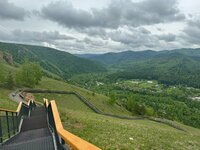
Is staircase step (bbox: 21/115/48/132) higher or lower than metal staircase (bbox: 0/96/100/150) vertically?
lower

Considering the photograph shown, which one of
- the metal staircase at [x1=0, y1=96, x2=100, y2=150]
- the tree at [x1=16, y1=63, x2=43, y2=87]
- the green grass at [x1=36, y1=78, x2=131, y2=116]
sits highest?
the metal staircase at [x1=0, y1=96, x2=100, y2=150]

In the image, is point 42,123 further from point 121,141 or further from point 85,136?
point 121,141

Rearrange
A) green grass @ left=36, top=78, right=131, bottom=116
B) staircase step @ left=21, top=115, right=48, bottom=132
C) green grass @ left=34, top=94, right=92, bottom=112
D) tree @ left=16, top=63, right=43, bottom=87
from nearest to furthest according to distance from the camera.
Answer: staircase step @ left=21, top=115, right=48, bottom=132 → green grass @ left=34, top=94, right=92, bottom=112 → green grass @ left=36, top=78, right=131, bottom=116 → tree @ left=16, top=63, right=43, bottom=87

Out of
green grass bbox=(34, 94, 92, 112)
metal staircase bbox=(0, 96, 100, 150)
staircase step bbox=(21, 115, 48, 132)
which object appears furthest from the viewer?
green grass bbox=(34, 94, 92, 112)

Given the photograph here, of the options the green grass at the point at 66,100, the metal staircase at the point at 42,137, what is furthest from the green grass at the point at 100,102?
the metal staircase at the point at 42,137

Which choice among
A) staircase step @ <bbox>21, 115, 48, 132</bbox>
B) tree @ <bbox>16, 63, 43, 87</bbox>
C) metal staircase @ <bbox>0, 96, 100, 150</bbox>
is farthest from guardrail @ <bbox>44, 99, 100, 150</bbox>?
tree @ <bbox>16, 63, 43, 87</bbox>

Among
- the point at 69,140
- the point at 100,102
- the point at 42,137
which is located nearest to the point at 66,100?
the point at 100,102

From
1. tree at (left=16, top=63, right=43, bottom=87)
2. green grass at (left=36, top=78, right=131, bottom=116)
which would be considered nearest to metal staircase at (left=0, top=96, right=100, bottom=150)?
green grass at (left=36, top=78, right=131, bottom=116)

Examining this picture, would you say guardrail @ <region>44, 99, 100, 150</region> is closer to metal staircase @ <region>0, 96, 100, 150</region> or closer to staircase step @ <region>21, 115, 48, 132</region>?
metal staircase @ <region>0, 96, 100, 150</region>

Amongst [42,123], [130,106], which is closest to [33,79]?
[130,106]

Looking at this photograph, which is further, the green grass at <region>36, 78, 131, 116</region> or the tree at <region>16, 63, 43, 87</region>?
the tree at <region>16, 63, 43, 87</region>

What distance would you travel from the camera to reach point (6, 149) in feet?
33.8

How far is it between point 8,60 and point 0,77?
102014mm

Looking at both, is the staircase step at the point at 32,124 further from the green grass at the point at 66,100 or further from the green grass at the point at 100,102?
the green grass at the point at 100,102
